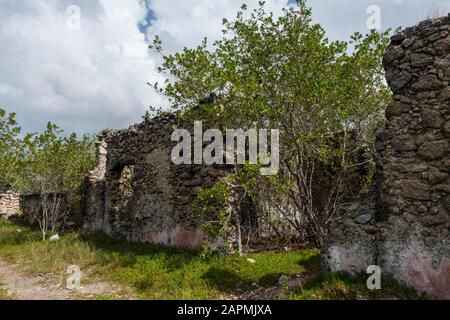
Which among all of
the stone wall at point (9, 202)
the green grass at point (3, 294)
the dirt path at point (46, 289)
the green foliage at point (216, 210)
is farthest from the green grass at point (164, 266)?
the stone wall at point (9, 202)

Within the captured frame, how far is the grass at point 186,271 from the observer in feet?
15.5

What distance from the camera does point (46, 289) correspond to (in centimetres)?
638

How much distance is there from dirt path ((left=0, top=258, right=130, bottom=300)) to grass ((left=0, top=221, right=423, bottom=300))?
21cm

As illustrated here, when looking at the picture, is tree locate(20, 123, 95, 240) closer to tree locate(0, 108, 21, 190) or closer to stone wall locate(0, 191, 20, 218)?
tree locate(0, 108, 21, 190)

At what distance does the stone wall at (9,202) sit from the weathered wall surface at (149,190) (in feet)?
50.6

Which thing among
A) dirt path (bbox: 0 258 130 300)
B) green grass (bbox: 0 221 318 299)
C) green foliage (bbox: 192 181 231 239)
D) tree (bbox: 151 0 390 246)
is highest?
tree (bbox: 151 0 390 246)

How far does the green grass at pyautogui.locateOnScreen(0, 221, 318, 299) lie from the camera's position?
19.1ft

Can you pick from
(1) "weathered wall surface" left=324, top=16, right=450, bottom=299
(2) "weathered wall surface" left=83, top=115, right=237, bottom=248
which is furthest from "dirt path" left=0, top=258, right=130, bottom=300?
(1) "weathered wall surface" left=324, top=16, right=450, bottom=299

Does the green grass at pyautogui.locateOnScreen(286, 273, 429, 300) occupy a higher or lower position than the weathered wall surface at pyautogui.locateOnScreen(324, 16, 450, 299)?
lower

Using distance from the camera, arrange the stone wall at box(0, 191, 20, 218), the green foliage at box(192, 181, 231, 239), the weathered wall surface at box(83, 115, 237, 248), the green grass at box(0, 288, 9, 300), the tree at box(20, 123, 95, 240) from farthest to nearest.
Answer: the stone wall at box(0, 191, 20, 218) < the tree at box(20, 123, 95, 240) < the weathered wall surface at box(83, 115, 237, 248) < the green foliage at box(192, 181, 231, 239) < the green grass at box(0, 288, 9, 300)

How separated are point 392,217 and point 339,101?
3.19 meters

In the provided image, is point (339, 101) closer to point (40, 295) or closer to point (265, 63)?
point (265, 63)

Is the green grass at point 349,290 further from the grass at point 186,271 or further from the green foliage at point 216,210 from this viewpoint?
the green foliage at point 216,210
